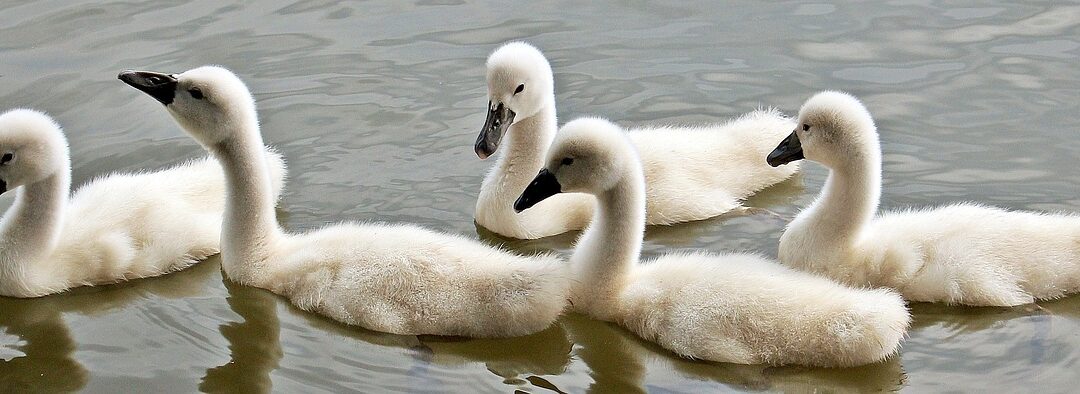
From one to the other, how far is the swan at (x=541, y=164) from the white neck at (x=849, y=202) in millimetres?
983

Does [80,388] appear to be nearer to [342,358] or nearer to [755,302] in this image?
[342,358]

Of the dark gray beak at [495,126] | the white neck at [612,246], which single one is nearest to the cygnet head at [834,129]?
the white neck at [612,246]

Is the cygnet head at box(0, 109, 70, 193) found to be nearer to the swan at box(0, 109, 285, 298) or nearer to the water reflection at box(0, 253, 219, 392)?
the swan at box(0, 109, 285, 298)

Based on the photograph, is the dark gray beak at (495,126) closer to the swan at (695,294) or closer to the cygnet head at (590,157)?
the swan at (695,294)

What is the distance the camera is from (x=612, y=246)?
6.13 m

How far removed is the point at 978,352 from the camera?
595 centimetres

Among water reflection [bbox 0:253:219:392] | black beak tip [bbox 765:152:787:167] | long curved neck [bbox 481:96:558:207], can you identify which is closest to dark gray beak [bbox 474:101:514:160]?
long curved neck [bbox 481:96:558:207]

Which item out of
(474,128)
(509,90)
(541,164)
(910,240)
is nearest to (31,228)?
(509,90)

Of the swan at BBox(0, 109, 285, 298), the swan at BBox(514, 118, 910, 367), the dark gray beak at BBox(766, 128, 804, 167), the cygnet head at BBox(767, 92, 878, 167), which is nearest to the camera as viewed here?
the swan at BBox(514, 118, 910, 367)

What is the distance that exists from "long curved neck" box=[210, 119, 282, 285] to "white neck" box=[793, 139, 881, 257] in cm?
242

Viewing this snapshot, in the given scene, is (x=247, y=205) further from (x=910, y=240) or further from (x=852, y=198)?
(x=910, y=240)

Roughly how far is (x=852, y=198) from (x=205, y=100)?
A: 2.83 metres

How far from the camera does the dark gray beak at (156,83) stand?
21.4ft

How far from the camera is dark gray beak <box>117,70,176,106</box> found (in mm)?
6523
